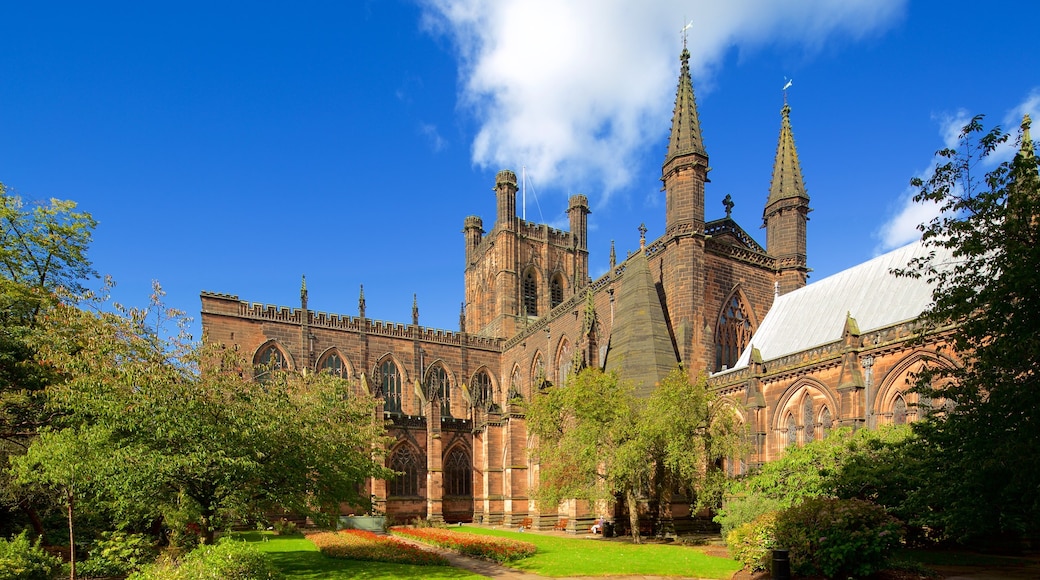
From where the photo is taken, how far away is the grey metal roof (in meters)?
23.5

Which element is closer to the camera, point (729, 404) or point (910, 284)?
point (910, 284)

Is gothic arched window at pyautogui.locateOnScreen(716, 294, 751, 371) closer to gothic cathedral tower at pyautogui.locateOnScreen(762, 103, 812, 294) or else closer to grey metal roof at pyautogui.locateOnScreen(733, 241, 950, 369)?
grey metal roof at pyautogui.locateOnScreen(733, 241, 950, 369)

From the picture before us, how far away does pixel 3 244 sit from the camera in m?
22.9

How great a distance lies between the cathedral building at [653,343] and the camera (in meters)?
23.8

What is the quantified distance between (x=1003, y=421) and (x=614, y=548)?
13164 millimetres

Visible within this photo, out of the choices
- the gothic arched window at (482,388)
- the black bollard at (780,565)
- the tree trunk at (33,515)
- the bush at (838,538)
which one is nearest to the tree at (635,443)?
the bush at (838,538)

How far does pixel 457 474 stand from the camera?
4100cm

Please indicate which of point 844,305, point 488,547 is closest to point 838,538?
point 488,547

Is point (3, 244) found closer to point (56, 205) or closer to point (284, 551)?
point (56, 205)

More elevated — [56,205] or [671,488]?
[56,205]

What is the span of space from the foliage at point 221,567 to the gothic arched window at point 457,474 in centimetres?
3042

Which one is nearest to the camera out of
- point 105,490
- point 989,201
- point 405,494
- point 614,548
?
point 989,201

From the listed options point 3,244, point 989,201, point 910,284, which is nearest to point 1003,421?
point 989,201

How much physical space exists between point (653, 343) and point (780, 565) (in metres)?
21.8
